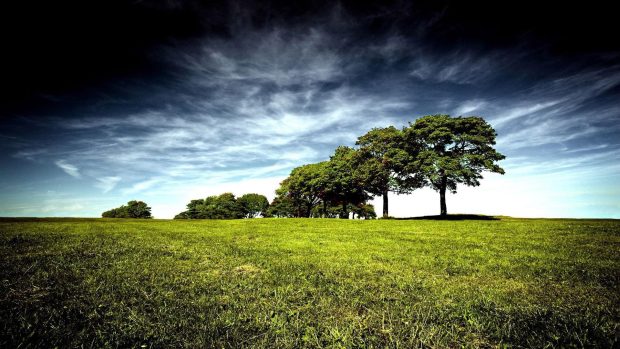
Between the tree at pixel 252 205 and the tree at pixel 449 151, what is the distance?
280 ft

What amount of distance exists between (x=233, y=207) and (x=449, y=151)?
92.1m

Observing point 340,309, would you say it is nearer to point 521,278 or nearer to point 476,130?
point 521,278

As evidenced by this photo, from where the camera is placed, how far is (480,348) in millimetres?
4293

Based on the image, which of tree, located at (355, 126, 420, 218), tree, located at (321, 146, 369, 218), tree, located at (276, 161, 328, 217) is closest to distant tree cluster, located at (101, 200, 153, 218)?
tree, located at (276, 161, 328, 217)

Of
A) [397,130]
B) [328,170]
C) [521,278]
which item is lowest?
[521,278]

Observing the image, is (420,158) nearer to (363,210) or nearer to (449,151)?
(449,151)

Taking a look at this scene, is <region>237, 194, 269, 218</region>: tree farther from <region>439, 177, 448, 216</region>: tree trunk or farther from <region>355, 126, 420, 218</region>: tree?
<region>439, 177, 448, 216</region>: tree trunk

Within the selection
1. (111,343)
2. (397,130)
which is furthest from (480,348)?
(397,130)

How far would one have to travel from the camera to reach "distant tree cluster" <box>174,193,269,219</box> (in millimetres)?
113438

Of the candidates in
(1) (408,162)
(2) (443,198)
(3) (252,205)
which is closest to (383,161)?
(1) (408,162)

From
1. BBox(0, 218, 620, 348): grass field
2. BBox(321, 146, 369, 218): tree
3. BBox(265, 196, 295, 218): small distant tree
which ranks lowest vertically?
BBox(0, 218, 620, 348): grass field

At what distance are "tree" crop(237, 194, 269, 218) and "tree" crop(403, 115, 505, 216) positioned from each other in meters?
85.3

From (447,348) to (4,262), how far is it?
13.1m

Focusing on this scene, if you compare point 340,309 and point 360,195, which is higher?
point 360,195
